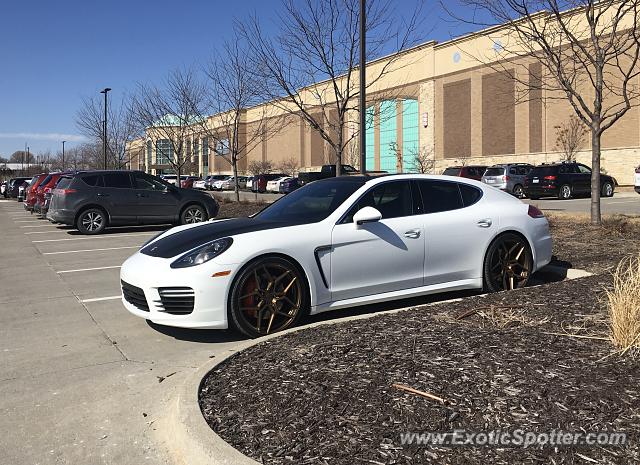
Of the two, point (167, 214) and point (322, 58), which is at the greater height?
point (322, 58)

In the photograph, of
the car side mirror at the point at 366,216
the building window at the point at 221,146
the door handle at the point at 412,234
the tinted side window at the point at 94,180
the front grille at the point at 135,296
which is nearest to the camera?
the front grille at the point at 135,296

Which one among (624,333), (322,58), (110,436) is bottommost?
(110,436)

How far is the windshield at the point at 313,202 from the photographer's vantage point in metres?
5.67

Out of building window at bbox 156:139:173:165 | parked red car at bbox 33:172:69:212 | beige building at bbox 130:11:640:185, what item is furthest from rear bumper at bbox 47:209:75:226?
beige building at bbox 130:11:640:185

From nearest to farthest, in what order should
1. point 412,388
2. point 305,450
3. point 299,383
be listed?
point 305,450
point 412,388
point 299,383

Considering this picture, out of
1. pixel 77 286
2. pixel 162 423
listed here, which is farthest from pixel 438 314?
pixel 77 286

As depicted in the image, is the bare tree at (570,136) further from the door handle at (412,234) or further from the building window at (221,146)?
the door handle at (412,234)

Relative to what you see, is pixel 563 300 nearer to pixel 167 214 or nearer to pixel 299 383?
pixel 299 383

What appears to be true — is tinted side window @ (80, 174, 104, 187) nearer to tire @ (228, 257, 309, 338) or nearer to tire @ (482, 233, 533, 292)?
tire @ (228, 257, 309, 338)

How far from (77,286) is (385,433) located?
6.30 meters

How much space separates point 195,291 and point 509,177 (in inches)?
963

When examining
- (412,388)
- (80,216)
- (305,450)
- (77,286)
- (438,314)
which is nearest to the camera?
(305,450)

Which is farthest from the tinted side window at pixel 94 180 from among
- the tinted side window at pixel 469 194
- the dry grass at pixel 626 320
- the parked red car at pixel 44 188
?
the dry grass at pixel 626 320

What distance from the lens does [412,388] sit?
11.0ft
